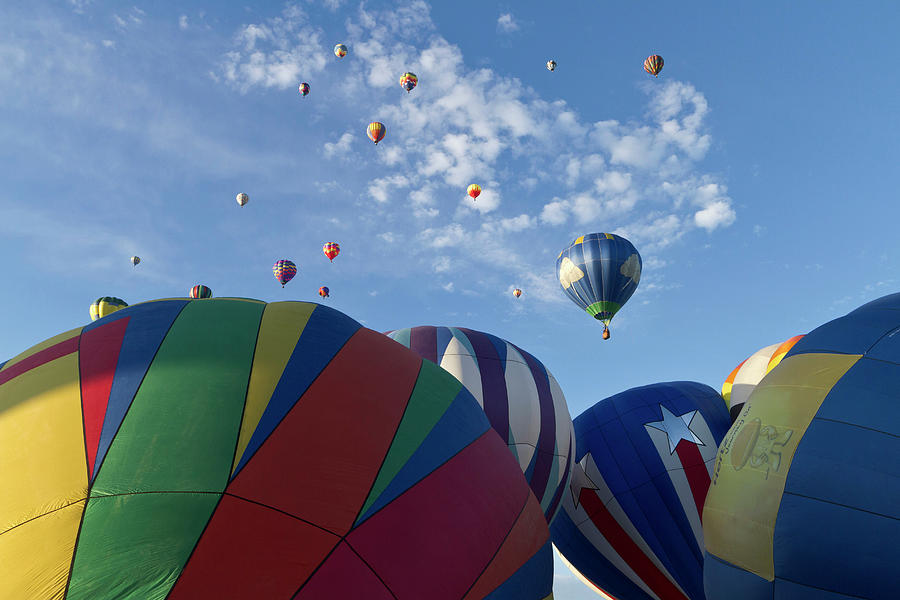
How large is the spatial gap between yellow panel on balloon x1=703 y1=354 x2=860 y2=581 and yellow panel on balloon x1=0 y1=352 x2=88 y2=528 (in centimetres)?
421

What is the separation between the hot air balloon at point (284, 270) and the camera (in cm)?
2430

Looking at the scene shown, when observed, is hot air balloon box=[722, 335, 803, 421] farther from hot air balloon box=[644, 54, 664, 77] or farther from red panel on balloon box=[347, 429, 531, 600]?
hot air balloon box=[644, 54, 664, 77]

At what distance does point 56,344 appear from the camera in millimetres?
3234

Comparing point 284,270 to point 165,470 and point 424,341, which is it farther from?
point 165,470

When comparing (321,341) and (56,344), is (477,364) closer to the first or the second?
(321,341)

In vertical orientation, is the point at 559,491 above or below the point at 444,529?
below

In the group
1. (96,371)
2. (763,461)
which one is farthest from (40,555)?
(763,461)

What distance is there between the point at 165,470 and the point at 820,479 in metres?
4.05

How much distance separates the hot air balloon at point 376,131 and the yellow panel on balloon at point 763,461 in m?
23.4

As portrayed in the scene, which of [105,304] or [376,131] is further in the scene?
[376,131]

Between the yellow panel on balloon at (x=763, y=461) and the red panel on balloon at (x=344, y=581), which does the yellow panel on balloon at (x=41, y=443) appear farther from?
the yellow panel on balloon at (x=763, y=461)

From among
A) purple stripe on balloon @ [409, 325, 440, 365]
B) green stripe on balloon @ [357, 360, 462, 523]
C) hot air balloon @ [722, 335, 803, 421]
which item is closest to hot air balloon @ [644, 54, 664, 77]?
hot air balloon @ [722, 335, 803, 421]

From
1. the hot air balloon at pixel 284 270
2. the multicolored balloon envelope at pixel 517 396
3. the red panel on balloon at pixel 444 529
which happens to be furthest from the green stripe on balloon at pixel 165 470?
the hot air balloon at pixel 284 270

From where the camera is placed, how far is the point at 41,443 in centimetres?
247
